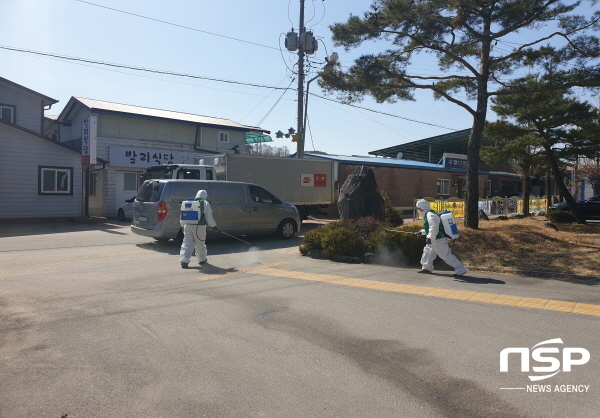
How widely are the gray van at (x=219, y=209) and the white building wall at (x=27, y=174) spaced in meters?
10.5

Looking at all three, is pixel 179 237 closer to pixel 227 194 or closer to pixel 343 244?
pixel 227 194

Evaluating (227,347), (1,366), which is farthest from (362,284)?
(1,366)

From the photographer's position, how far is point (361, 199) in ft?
46.7

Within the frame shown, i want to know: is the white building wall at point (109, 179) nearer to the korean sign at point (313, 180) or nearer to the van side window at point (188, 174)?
the van side window at point (188, 174)

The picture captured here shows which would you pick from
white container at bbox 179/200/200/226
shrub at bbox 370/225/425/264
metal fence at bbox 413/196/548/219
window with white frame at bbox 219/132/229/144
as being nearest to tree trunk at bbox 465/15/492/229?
shrub at bbox 370/225/425/264

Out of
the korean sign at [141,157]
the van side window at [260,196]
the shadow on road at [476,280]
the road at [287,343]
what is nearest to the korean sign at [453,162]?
the korean sign at [141,157]

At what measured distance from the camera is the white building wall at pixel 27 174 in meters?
21.1

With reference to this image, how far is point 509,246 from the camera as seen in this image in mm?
11938

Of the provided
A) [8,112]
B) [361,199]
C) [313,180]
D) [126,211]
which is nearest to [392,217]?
[361,199]

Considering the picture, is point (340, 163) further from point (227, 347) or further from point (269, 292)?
point (227, 347)

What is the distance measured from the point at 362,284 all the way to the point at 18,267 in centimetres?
667

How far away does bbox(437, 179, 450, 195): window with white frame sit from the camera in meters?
35.0

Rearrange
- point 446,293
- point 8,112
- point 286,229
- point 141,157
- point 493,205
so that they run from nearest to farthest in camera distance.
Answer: point 446,293 → point 286,229 → point 493,205 → point 8,112 → point 141,157

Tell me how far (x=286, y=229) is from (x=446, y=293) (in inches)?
314
